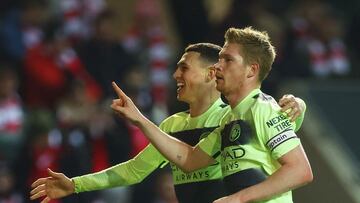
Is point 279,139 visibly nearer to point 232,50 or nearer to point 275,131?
point 275,131

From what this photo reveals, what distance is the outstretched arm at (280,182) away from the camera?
6078 millimetres

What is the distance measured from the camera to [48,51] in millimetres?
12781

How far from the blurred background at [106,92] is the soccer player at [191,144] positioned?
3.61 m

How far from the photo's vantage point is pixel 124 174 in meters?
7.34

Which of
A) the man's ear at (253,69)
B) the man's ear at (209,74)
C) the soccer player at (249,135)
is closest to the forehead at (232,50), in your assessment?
the soccer player at (249,135)

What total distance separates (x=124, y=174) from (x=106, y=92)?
539 cm

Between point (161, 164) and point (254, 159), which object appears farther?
point (161, 164)

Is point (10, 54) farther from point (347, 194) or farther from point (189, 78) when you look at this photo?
point (189, 78)

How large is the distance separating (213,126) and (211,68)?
405 millimetres

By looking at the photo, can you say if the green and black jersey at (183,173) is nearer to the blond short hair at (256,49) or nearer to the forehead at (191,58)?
the forehead at (191,58)

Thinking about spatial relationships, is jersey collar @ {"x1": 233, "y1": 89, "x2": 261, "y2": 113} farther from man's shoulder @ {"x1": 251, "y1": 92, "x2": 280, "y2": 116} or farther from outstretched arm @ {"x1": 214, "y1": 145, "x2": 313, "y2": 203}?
outstretched arm @ {"x1": 214, "y1": 145, "x2": 313, "y2": 203}

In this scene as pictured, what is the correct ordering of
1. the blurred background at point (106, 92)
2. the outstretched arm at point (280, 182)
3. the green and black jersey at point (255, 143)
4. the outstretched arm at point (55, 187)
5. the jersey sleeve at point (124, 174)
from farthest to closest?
the blurred background at point (106, 92)
the jersey sleeve at point (124, 174)
the outstretched arm at point (55, 187)
the green and black jersey at point (255, 143)
the outstretched arm at point (280, 182)

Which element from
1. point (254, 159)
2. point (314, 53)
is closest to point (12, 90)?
point (314, 53)

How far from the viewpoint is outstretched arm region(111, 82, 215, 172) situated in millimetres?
6352
